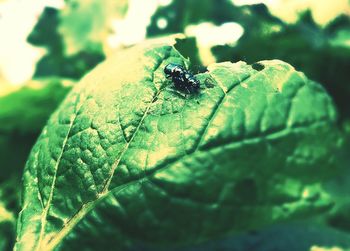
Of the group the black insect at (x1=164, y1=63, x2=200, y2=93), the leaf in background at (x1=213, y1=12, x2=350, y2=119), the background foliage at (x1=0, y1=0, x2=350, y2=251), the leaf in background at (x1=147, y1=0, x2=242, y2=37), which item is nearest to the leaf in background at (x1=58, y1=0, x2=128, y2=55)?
the background foliage at (x1=0, y1=0, x2=350, y2=251)

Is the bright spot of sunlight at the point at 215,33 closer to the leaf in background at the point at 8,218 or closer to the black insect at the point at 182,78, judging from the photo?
the black insect at the point at 182,78

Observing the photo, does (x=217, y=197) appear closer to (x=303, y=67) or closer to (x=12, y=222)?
(x=12, y=222)

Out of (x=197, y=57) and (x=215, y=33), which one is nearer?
(x=197, y=57)

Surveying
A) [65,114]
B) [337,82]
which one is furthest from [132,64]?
[337,82]

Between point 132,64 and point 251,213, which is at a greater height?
point 132,64

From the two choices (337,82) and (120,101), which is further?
(337,82)

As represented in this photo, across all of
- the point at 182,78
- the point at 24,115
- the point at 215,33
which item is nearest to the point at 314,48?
the point at 215,33

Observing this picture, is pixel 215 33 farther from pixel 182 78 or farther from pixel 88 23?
pixel 182 78
